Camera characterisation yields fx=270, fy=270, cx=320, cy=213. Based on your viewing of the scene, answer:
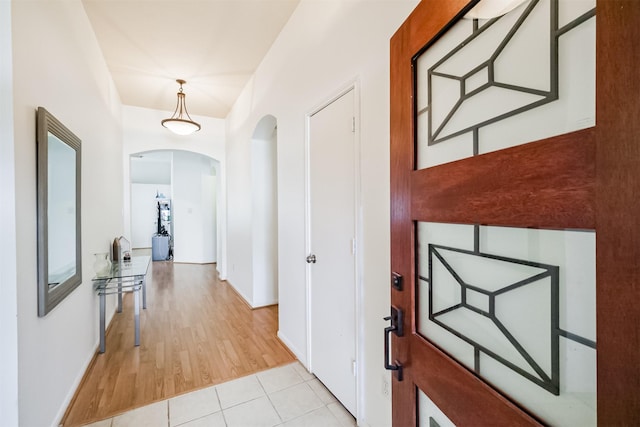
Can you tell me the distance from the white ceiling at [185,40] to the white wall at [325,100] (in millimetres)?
213

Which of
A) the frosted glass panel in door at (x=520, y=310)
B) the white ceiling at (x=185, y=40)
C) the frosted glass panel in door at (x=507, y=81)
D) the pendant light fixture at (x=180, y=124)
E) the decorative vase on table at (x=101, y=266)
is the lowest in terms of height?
the decorative vase on table at (x=101, y=266)

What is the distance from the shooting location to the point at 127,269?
310 centimetres

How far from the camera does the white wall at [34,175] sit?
1.34 meters

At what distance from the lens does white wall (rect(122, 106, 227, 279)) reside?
4652 mm

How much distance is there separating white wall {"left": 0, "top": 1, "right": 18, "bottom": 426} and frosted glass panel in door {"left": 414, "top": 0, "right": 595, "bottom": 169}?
1.63 meters

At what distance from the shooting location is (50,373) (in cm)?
163

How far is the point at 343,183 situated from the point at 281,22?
1917 mm

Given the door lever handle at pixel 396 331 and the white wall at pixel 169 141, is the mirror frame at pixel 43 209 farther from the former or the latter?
the white wall at pixel 169 141

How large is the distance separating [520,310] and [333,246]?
4.58 feet

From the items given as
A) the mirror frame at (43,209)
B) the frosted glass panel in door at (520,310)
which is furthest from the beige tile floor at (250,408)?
the frosted glass panel in door at (520,310)

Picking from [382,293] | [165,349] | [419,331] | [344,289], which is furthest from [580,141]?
[165,349]

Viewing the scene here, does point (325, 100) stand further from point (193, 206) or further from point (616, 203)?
point (193, 206)

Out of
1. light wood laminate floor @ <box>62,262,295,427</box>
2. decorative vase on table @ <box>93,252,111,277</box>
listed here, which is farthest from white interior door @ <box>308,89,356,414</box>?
decorative vase on table @ <box>93,252,111,277</box>

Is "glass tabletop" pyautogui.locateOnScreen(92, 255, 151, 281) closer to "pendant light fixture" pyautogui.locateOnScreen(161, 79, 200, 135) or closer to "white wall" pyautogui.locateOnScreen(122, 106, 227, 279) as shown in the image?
"white wall" pyautogui.locateOnScreen(122, 106, 227, 279)
